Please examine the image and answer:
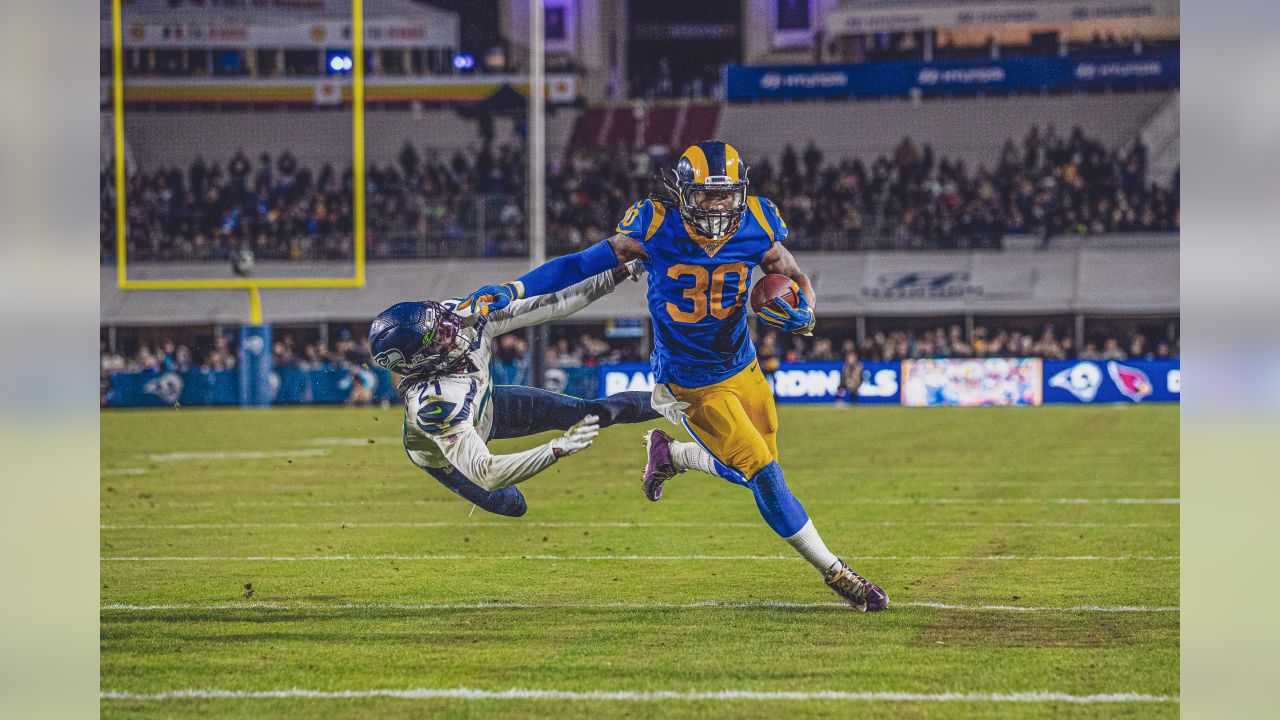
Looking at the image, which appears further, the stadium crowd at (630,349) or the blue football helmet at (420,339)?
the stadium crowd at (630,349)

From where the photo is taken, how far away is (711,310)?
6902mm

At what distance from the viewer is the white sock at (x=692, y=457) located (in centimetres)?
713

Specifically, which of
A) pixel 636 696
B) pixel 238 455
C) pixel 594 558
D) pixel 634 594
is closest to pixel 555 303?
pixel 636 696

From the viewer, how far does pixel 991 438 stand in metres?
19.2

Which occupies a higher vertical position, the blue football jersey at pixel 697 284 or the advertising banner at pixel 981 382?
the blue football jersey at pixel 697 284

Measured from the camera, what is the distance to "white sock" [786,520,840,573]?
7.04 m

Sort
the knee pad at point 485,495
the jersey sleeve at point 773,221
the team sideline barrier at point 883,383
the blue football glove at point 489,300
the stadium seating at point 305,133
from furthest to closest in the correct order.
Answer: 1. the stadium seating at point 305,133
2. the team sideline barrier at point 883,383
3. the jersey sleeve at point 773,221
4. the knee pad at point 485,495
5. the blue football glove at point 489,300

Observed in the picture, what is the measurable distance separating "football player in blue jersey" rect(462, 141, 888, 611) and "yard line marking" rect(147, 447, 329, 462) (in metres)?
10.6

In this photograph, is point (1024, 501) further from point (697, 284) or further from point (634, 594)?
point (697, 284)

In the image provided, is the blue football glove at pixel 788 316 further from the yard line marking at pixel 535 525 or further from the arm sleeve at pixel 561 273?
the yard line marking at pixel 535 525

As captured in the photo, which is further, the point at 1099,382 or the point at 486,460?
the point at 1099,382

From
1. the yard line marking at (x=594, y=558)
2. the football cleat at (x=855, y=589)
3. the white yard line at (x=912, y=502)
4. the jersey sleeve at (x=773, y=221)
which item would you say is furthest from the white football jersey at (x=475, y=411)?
the white yard line at (x=912, y=502)

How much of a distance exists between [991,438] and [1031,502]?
682 centimetres

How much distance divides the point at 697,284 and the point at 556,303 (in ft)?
2.20
